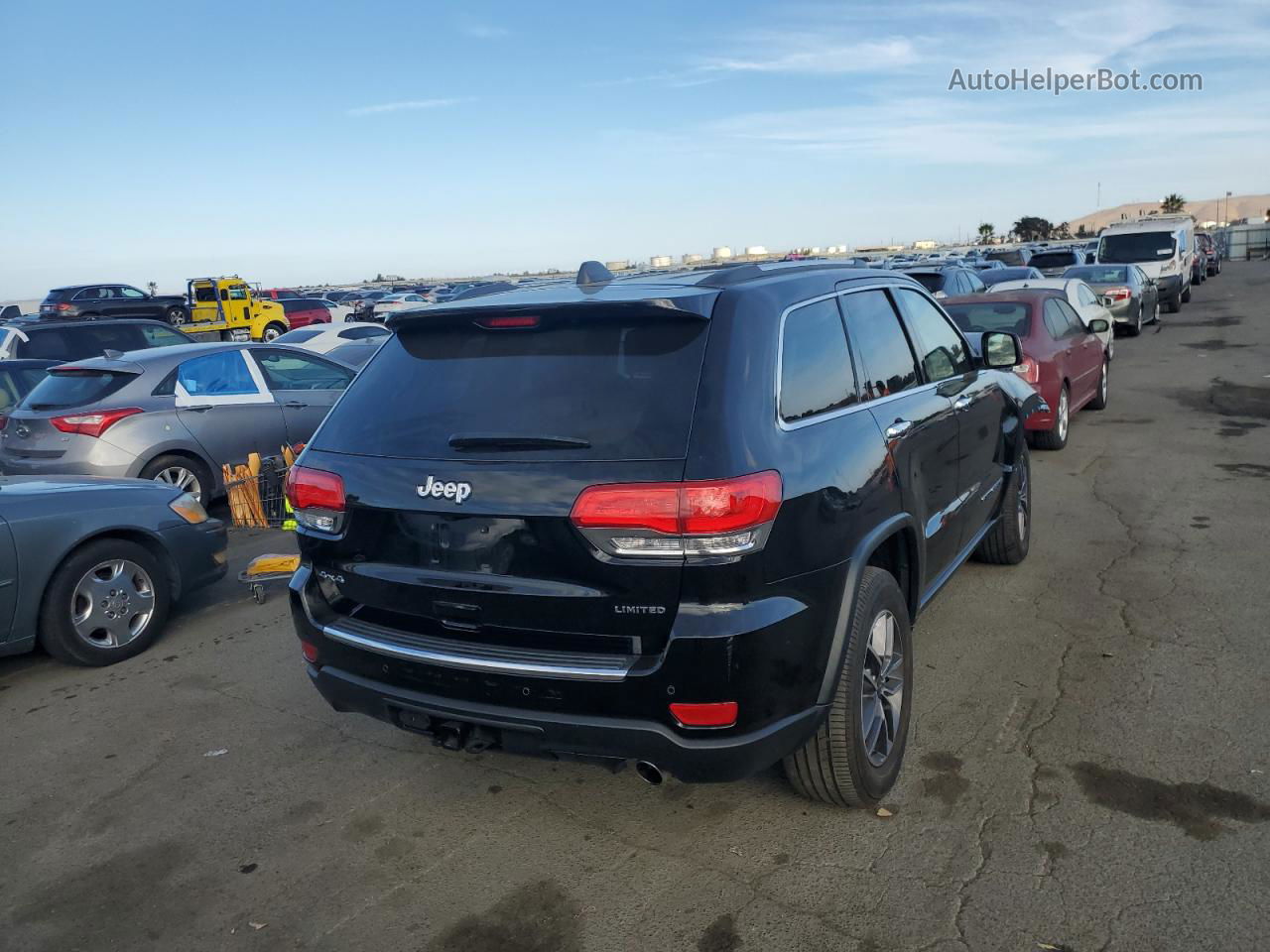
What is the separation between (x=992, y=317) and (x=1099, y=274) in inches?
461

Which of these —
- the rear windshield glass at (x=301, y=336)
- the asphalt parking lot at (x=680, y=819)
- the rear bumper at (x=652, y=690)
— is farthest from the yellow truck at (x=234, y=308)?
the rear bumper at (x=652, y=690)

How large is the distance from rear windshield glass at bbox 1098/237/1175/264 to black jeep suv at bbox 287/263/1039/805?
81.9 ft

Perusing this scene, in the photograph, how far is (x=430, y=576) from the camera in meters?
3.11

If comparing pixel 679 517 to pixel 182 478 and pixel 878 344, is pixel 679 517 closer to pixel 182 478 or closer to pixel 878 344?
pixel 878 344

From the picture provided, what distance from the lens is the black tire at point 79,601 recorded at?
17.1 ft

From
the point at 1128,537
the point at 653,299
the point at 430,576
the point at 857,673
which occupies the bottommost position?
the point at 1128,537

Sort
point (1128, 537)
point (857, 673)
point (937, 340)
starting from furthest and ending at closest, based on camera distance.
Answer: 1. point (1128, 537)
2. point (937, 340)
3. point (857, 673)

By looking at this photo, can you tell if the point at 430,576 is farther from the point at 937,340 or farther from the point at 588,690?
the point at 937,340

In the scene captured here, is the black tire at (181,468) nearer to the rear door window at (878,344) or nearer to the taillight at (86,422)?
the taillight at (86,422)

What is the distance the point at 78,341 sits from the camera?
14.0 m

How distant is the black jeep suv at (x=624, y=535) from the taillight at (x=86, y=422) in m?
5.56

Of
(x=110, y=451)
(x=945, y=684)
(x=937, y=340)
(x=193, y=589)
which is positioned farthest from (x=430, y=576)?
(x=110, y=451)

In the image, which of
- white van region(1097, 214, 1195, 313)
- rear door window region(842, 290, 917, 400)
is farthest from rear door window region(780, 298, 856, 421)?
white van region(1097, 214, 1195, 313)

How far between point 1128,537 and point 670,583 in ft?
16.3
